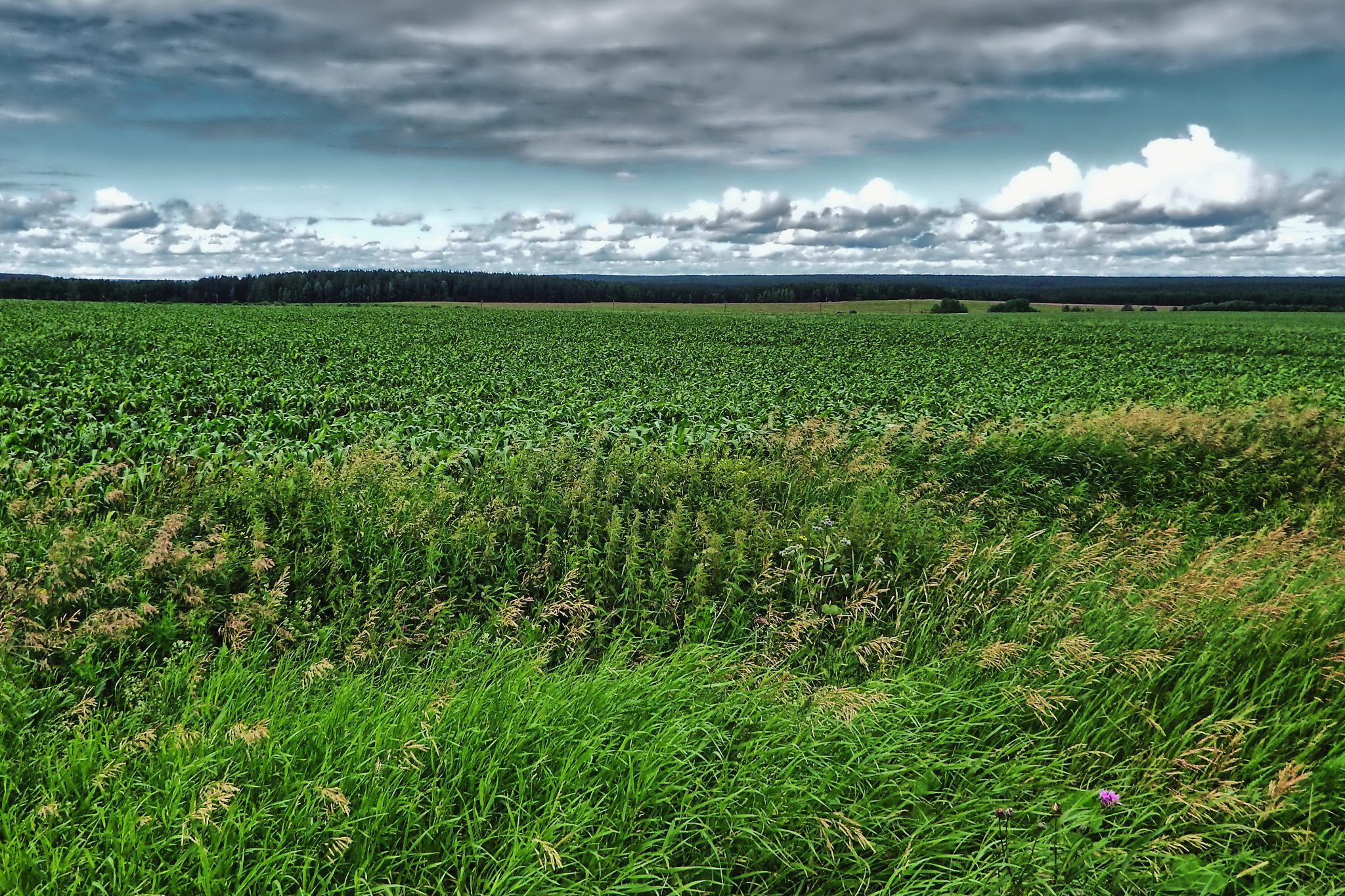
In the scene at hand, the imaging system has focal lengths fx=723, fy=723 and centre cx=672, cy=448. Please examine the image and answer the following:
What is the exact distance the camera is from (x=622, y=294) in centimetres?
12506

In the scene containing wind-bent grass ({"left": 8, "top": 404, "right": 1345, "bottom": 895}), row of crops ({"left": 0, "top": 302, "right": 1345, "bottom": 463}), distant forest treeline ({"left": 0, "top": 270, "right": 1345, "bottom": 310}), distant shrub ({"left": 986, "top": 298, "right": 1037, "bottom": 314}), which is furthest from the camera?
distant forest treeline ({"left": 0, "top": 270, "right": 1345, "bottom": 310})

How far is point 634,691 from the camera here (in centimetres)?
379

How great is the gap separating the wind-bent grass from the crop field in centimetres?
3

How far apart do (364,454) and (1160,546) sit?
26.7 feet

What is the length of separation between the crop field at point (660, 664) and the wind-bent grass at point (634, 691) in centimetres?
3

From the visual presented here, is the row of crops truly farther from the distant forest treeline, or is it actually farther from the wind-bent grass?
the distant forest treeline

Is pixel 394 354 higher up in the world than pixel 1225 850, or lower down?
higher up

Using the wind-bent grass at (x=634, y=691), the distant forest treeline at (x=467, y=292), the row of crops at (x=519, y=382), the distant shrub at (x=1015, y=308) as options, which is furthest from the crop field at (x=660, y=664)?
the distant forest treeline at (x=467, y=292)

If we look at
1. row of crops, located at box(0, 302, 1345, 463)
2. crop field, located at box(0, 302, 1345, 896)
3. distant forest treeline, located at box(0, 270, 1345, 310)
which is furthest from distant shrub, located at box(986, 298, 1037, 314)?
crop field, located at box(0, 302, 1345, 896)

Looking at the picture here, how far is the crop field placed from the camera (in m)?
2.79

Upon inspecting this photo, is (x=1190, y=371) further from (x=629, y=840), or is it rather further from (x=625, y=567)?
(x=629, y=840)

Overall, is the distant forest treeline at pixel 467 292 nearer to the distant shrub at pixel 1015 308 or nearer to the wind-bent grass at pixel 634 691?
the distant shrub at pixel 1015 308

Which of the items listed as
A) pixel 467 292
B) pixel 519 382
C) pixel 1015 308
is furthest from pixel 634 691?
pixel 467 292

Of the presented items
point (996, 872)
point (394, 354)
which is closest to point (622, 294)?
point (394, 354)
